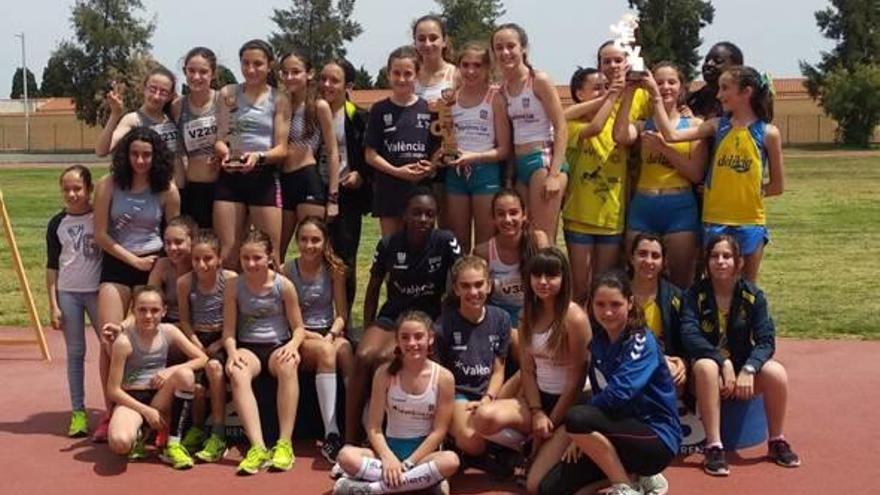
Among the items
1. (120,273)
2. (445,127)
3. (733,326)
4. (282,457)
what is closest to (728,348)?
(733,326)

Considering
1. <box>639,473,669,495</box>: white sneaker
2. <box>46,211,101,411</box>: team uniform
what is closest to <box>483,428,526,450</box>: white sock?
<box>639,473,669,495</box>: white sneaker

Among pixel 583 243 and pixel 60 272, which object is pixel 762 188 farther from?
pixel 60 272

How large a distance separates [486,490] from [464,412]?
1.46 ft

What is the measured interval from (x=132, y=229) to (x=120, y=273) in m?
0.29

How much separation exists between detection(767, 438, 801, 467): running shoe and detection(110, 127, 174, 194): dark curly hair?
399 cm

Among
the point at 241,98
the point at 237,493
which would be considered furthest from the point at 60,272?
the point at 237,493

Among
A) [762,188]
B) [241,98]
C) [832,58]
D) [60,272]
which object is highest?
[832,58]

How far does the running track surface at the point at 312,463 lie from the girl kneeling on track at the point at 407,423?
271mm

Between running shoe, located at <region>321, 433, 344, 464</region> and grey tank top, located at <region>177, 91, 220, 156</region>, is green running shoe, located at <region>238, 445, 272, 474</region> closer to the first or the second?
running shoe, located at <region>321, 433, 344, 464</region>

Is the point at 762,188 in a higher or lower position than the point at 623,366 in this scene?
higher

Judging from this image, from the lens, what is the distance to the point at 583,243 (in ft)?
22.9

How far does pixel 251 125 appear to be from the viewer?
23.5 feet

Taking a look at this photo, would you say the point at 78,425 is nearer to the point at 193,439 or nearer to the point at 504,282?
the point at 193,439

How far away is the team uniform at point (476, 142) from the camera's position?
6.94m
